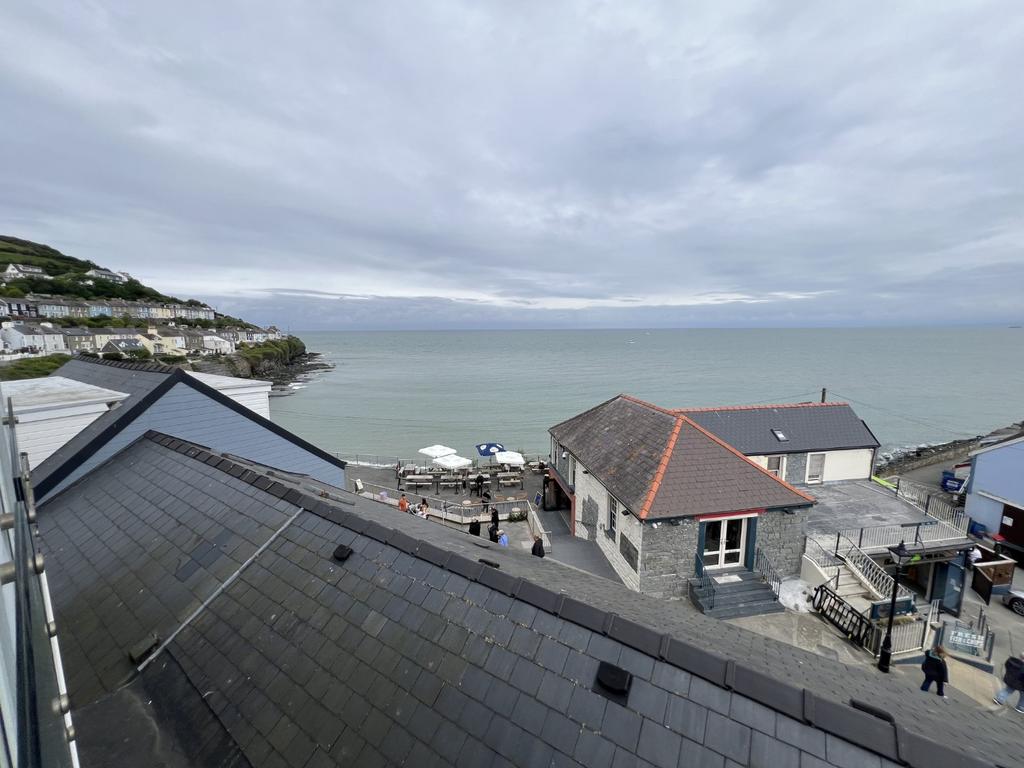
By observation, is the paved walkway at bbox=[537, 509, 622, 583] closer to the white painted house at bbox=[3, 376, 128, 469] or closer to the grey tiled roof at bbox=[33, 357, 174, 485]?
the grey tiled roof at bbox=[33, 357, 174, 485]

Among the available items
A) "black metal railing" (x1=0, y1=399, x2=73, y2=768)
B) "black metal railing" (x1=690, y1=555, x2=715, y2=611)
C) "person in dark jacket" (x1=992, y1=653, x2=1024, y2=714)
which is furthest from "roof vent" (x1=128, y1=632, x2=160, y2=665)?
"person in dark jacket" (x1=992, y1=653, x2=1024, y2=714)

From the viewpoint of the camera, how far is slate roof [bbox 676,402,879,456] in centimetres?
2064

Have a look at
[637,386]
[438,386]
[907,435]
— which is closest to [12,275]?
[438,386]

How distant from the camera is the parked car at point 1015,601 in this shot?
52.0 ft

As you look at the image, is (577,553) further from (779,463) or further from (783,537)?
(779,463)

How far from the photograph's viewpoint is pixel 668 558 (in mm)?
13000

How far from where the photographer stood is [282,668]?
466 cm

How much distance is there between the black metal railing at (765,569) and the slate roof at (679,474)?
1613 millimetres

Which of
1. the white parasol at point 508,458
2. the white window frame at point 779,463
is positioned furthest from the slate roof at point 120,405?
the white window frame at point 779,463

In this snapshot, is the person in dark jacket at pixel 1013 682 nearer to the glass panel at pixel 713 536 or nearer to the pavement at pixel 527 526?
the glass panel at pixel 713 536

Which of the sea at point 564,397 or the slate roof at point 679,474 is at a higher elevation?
the slate roof at point 679,474

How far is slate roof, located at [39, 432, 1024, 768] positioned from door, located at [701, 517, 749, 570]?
702cm

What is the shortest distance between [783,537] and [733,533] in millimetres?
1498

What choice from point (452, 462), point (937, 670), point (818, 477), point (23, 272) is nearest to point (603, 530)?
point (937, 670)
